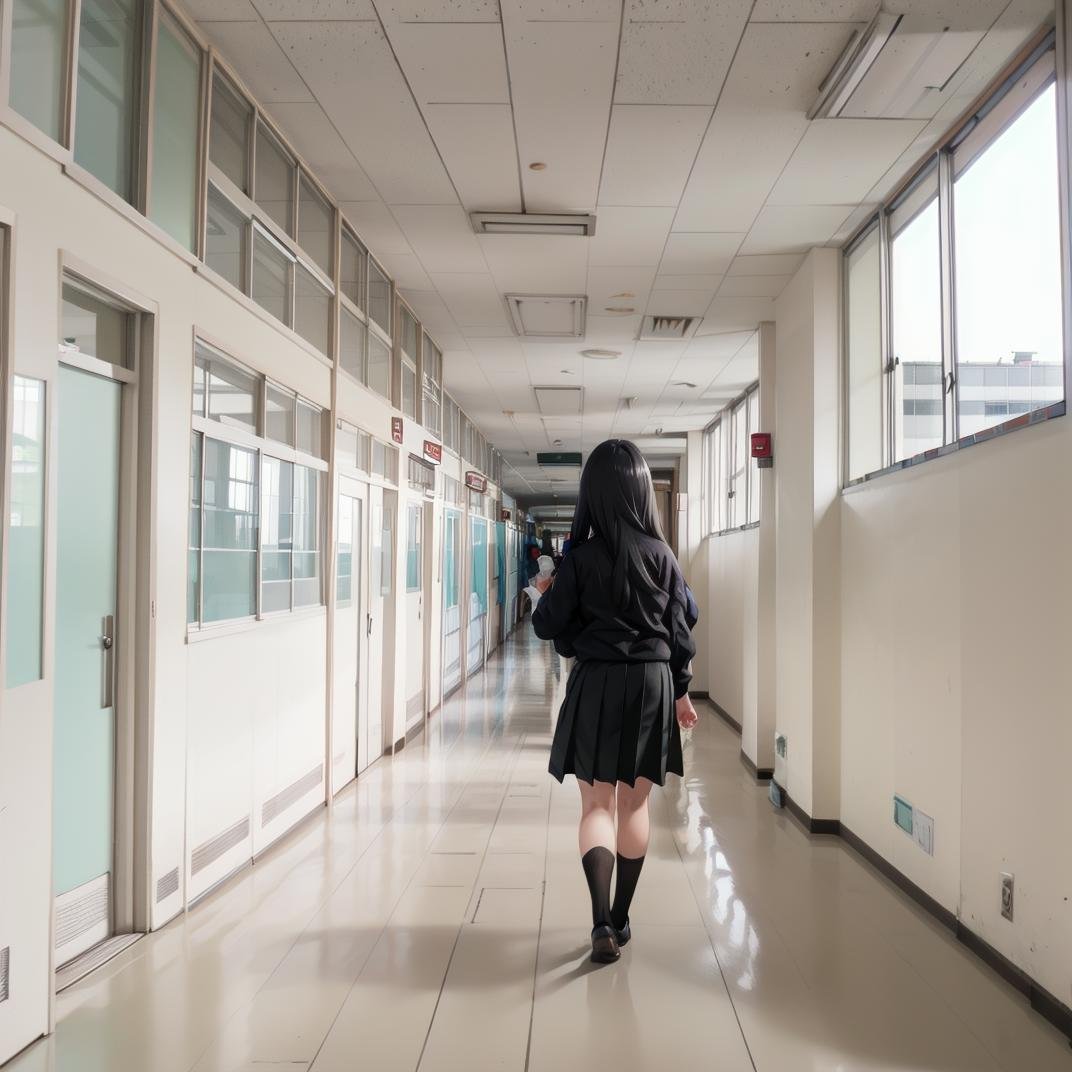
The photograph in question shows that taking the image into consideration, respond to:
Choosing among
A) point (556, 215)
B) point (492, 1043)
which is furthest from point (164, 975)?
point (556, 215)

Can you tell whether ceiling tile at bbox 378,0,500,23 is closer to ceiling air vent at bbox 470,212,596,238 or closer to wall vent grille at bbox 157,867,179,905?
ceiling air vent at bbox 470,212,596,238

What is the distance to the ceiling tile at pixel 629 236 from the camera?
4.72 m

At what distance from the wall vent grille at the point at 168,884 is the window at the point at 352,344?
2827 millimetres

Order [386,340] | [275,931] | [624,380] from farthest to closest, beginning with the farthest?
1. [624,380]
2. [386,340]
3. [275,931]

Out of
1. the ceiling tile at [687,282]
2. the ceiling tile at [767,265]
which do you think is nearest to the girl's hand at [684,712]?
the ceiling tile at [767,265]

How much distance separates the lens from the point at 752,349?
7434 millimetres

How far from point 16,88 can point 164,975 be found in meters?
2.45

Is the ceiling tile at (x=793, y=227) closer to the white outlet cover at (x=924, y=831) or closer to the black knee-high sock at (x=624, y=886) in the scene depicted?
the white outlet cover at (x=924, y=831)

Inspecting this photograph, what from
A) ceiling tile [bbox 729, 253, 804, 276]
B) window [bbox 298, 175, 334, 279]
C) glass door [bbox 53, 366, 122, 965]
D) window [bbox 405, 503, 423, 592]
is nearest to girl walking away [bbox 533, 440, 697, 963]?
glass door [bbox 53, 366, 122, 965]

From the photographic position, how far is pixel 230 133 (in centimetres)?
348

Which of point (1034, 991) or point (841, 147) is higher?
point (841, 147)

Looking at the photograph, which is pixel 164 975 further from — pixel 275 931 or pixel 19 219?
pixel 19 219

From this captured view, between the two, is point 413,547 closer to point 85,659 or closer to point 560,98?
point 560,98

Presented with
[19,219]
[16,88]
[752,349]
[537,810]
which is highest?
[752,349]
